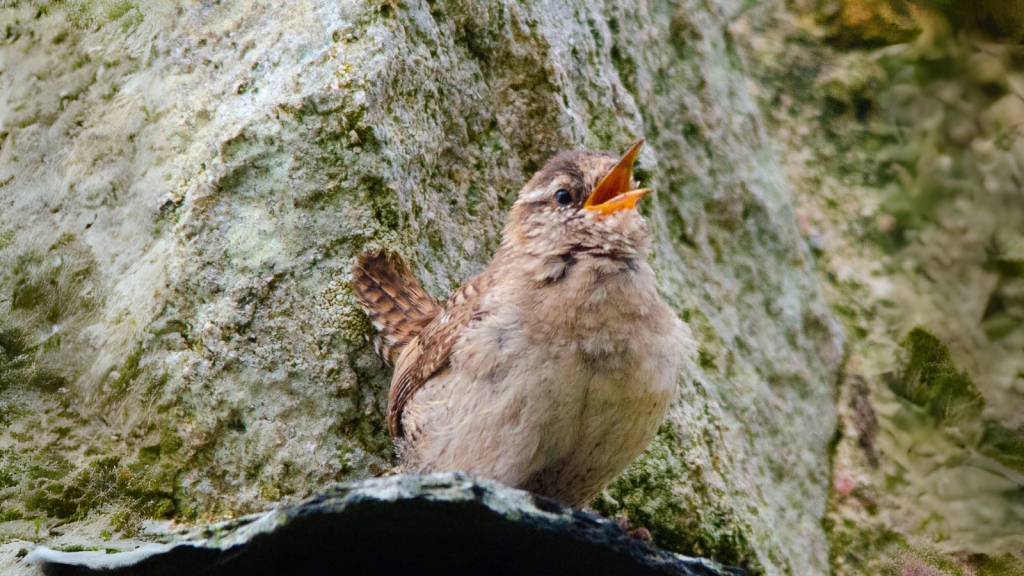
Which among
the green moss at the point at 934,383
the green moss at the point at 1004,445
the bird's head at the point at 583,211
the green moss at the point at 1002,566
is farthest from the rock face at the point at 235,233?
the green moss at the point at 934,383

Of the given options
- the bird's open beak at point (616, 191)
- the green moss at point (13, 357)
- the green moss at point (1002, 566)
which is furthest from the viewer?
the green moss at point (1002, 566)

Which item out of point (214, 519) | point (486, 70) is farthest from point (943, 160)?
point (214, 519)

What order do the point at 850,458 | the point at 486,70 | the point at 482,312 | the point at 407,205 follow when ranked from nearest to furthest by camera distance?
the point at 482,312, the point at 407,205, the point at 486,70, the point at 850,458

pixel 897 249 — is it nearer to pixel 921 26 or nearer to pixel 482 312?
pixel 921 26

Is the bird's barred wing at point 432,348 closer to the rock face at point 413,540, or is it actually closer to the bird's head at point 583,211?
the bird's head at point 583,211

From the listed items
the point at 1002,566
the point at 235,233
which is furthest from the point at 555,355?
the point at 1002,566

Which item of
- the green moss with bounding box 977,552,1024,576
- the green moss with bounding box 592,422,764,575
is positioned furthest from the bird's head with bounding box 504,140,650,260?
the green moss with bounding box 977,552,1024,576
